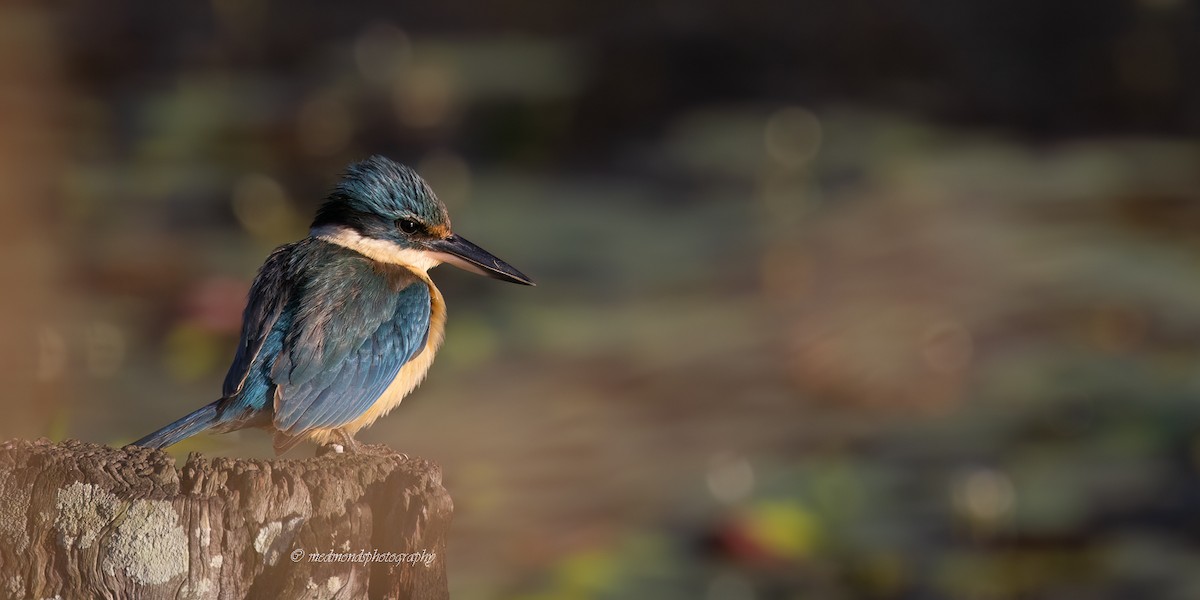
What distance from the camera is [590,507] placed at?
487 cm

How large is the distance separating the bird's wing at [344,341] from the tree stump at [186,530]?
21.6 inches

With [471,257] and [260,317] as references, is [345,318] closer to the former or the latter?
[260,317]

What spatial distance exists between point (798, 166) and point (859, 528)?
102 inches

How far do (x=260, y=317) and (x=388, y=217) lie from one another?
0.46 m

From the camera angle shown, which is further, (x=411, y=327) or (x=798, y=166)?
(x=798, y=166)

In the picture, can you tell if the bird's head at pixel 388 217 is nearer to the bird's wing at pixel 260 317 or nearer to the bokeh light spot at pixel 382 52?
the bird's wing at pixel 260 317

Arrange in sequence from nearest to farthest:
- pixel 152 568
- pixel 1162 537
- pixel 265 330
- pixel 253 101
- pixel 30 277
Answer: pixel 152 568
pixel 265 330
pixel 1162 537
pixel 30 277
pixel 253 101

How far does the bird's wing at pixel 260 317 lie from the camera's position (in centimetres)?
285

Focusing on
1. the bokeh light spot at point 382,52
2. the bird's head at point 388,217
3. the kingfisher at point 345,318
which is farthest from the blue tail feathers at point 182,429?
the bokeh light spot at point 382,52

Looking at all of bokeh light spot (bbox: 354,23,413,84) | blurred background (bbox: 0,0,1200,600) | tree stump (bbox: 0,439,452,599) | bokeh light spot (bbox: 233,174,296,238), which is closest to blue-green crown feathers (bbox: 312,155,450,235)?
blurred background (bbox: 0,0,1200,600)

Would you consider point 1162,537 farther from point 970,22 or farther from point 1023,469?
point 970,22

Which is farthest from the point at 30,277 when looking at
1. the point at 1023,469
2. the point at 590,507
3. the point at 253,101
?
the point at 1023,469

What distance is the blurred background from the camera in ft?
15.7

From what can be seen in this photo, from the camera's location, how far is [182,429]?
2719 millimetres
